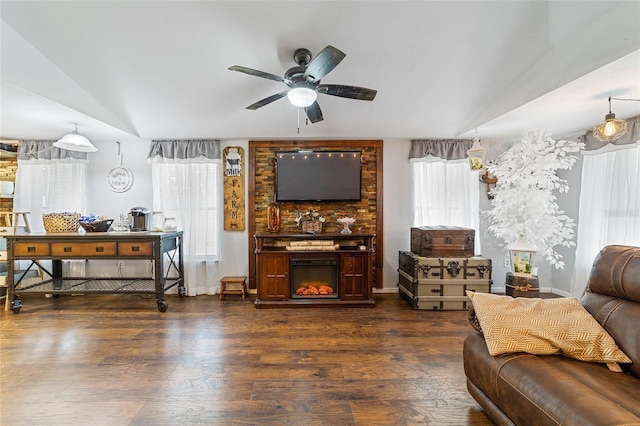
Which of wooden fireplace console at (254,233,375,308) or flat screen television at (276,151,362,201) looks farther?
flat screen television at (276,151,362,201)

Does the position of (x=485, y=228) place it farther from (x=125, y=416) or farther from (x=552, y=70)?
(x=125, y=416)

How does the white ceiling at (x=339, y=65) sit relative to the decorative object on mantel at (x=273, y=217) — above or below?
above

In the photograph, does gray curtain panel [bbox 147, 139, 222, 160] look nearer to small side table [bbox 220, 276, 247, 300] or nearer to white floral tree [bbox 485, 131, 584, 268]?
small side table [bbox 220, 276, 247, 300]

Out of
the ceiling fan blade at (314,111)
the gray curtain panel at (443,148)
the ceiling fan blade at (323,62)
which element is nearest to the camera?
the ceiling fan blade at (323,62)

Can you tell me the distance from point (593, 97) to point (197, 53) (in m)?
3.53

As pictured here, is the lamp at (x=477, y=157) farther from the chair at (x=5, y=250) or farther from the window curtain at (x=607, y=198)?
the chair at (x=5, y=250)

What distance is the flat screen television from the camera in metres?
3.91

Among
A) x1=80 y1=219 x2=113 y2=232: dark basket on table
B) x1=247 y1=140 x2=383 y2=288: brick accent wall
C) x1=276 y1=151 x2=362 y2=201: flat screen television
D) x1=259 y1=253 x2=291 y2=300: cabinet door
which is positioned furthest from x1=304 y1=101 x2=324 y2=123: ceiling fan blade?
x1=80 y1=219 x2=113 y2=232: dark basket on table

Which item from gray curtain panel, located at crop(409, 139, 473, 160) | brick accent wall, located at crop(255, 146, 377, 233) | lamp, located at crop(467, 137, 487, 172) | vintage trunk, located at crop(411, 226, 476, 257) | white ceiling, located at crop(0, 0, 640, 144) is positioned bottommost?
vintage trunk, located at crop(411, 226, 476, 257)

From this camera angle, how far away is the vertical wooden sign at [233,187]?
407 cm

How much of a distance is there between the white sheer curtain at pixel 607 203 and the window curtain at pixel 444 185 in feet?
3.79

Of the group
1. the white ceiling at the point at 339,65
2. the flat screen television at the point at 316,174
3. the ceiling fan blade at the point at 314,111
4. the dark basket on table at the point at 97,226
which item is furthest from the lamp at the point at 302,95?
the dark basket on table at the point at 97,226

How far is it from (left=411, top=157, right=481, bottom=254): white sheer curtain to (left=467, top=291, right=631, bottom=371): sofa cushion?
2435 millimetres

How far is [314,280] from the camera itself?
12.4ft
